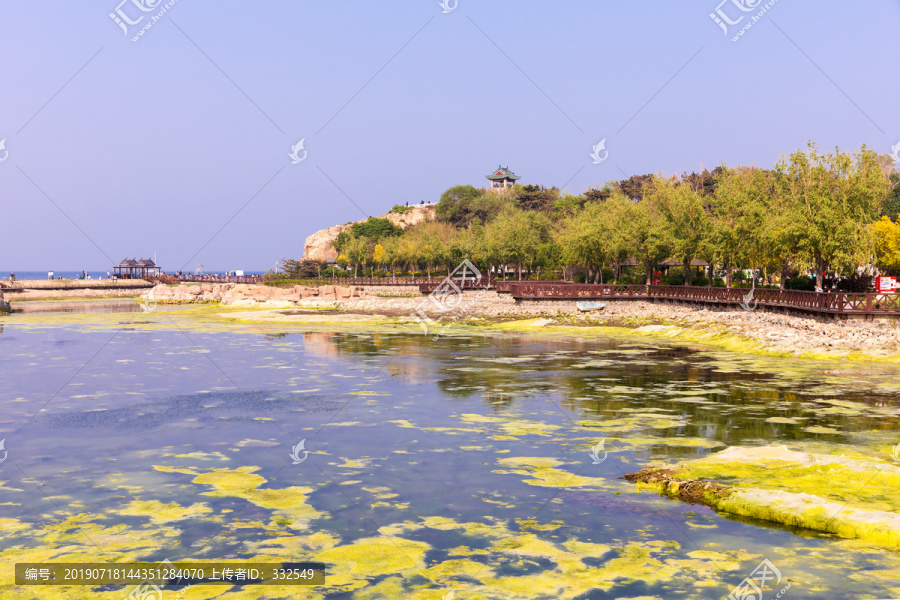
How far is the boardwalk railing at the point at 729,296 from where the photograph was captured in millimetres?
37500

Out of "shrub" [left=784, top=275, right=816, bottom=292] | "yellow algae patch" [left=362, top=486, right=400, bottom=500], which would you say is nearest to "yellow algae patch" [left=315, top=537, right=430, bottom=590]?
"yellow algae patch" [left=362, top=486, right=400, bottom=500]

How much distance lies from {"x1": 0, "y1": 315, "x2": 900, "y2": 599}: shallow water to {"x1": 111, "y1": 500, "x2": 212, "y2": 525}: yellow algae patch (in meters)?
0.05

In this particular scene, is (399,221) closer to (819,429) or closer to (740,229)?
(740,229)

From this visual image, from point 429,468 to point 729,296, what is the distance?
41771mm

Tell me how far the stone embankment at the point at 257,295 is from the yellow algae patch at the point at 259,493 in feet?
213

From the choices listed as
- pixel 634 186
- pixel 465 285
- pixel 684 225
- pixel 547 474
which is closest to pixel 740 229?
pixel 684 225

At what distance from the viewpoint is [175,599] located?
9742 millimetres

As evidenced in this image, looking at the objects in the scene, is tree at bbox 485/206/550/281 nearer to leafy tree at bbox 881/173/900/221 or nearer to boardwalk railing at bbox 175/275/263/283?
leafy tree at bbox 881/173/900/221

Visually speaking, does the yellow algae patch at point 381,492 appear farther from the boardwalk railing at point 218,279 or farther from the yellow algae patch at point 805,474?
the boardwalk railing at point 218,279

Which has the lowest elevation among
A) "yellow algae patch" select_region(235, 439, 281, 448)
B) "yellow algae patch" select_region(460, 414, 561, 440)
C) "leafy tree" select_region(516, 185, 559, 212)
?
"yellow algae patch" select_region(235, 439, 281, 448)

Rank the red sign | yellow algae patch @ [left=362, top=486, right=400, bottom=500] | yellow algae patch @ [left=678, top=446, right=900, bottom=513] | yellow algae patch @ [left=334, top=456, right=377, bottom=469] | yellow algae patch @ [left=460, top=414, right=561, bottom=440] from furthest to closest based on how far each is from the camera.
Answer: the red sign < yellow algae patch @ [left=460, top=414, right=561, bottom=440] < yellow algae patch @ [left=334, top=456, right=377, bottom=469] < yellow algae patch @ [left=362, top=486, right=400, bottom=500] < yellow algae patch @ [left=678, top=446, right=900, bottom=513]

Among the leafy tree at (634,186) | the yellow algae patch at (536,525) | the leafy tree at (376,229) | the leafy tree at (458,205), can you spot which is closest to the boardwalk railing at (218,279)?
the leafy tree at (376,229)

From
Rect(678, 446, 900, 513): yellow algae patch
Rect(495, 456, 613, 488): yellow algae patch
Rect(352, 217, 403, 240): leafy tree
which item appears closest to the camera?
Rect(678, 446, 900, 513): yellow algae patch

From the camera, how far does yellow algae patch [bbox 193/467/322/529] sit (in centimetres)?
1315
